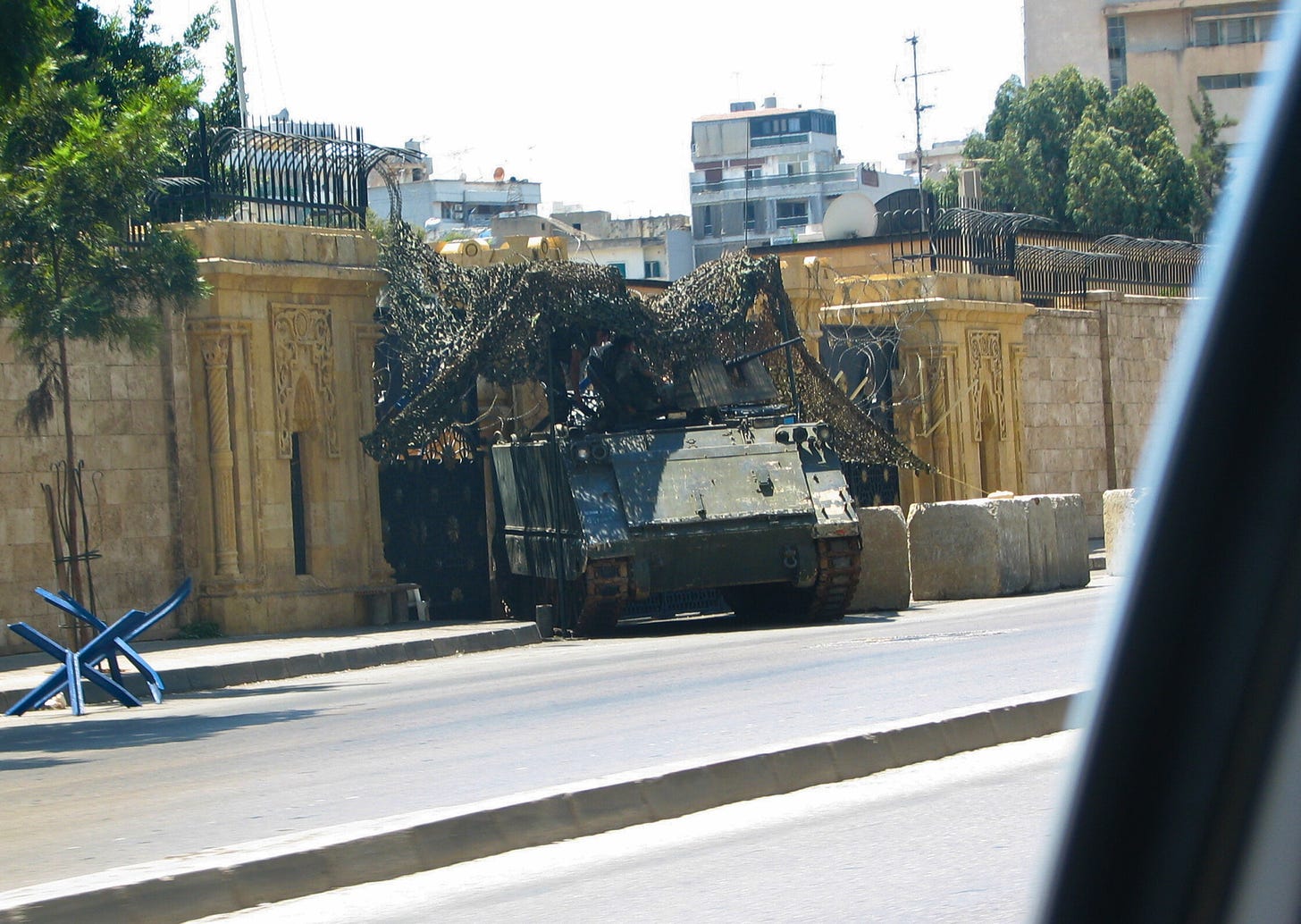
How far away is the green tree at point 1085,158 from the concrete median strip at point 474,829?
135 ft

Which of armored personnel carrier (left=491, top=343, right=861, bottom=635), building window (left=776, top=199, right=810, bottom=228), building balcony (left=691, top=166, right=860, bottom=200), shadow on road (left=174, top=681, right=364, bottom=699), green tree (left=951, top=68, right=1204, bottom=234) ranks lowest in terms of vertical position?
shadow on road (left=174, top=681, right=364, bottom=699)

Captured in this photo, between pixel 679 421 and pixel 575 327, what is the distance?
4.67 ft

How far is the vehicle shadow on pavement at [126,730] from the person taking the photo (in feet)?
32.8

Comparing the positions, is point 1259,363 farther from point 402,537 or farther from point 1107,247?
point 1107,247

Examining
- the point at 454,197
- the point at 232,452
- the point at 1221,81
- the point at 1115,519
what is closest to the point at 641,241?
the point at 454,197

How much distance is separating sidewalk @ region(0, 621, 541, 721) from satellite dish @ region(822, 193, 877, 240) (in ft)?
42.9

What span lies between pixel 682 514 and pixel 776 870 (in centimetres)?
1074

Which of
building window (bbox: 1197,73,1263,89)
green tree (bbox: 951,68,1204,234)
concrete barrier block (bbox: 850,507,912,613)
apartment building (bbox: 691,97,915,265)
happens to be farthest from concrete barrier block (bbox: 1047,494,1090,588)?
apartment building (bbox: 691,97,915,265)

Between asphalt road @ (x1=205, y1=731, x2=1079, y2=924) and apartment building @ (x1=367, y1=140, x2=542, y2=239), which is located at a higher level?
apartment building @ (x1=367, y1=140, x2=542, y2=239)

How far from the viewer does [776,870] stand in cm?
581

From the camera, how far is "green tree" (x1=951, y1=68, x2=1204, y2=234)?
49.9m

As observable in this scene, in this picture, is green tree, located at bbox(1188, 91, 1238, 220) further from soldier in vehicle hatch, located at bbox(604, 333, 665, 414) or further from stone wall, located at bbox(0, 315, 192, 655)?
stone wall, located at bbox(0, 315, 192, 655)

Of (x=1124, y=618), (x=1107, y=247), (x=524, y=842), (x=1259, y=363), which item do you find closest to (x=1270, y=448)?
(x=1259, y=363)

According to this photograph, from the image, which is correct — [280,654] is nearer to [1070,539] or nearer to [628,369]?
[628,369]
